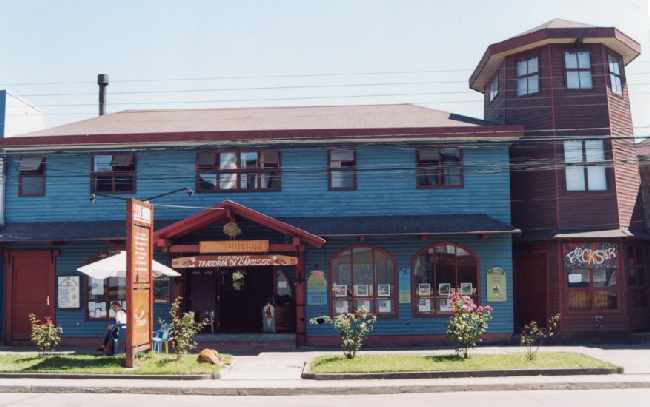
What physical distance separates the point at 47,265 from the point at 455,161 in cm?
1290

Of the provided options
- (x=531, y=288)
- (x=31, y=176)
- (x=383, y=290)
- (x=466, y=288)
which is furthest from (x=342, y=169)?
(x=31, y=176)

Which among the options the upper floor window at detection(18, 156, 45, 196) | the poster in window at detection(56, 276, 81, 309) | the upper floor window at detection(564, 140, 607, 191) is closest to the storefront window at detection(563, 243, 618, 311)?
the upper floor window at detection(564, 140, 607, 191)

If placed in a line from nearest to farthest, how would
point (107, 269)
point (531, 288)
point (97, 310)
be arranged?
point (107, 269)
point (97, 310)
point (531, 288)

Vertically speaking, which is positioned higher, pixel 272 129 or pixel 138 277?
pixel 272 129

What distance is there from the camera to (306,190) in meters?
22.0

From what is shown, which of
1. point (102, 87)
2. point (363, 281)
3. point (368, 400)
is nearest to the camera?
point (368, 400)

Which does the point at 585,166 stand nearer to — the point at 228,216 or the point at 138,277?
the point at 228,216

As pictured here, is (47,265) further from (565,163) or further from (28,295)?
(565,163)

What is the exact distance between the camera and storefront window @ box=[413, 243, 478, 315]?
2145cm

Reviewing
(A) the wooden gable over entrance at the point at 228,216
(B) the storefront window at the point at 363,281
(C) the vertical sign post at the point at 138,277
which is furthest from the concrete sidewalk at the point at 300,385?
(B) the storefront window at the point at 363,281

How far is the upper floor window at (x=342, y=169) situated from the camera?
22047 millimetres

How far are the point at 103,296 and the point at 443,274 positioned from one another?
33.9ft

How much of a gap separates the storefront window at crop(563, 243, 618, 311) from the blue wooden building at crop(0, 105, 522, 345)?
80.0 inches

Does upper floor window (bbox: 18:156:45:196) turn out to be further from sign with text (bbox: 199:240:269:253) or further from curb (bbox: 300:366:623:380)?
curb (bbox: 300:366:623:380)
